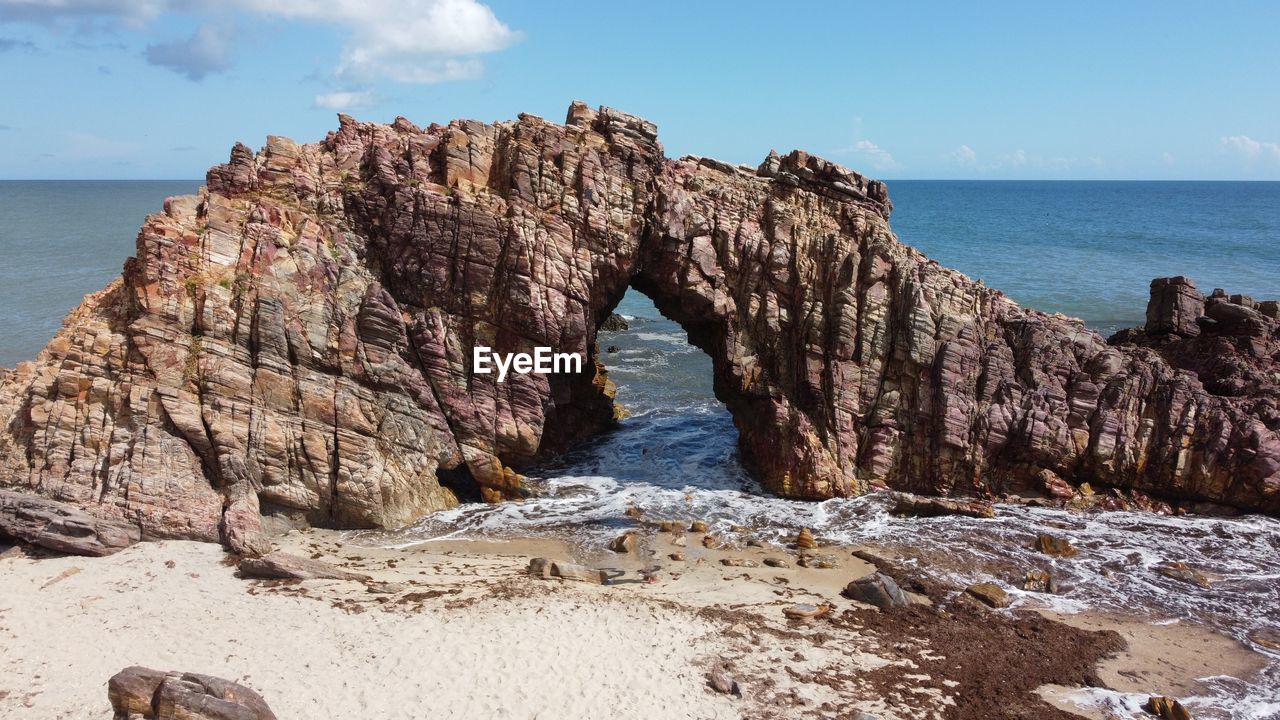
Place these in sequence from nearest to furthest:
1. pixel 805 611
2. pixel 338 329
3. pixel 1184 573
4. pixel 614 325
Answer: pixel 805 611
pixel 1184 573
pixel 338 329
pixel 614 325

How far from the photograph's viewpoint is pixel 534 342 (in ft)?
93.5

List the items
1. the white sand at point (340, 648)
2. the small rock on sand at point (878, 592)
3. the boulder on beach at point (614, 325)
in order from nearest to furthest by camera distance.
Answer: the white sand at point (340, 648) < the small rock on sand at point (878, 592) < the boulder on beach at point (614, 325)

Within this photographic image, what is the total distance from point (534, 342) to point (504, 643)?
1219cm

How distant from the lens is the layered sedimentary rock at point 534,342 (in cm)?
2452

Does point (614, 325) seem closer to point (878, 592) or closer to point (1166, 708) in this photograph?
point (878, 592)

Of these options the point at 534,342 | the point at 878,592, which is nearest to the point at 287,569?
the point at 534,342

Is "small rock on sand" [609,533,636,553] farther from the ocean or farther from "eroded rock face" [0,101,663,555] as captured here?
"eroded rock face" [0,101,663,555]

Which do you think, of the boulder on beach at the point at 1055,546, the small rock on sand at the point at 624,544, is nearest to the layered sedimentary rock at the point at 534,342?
the boulder on beach at the point at 1055,546

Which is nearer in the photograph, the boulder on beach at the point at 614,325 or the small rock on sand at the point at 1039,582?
the small rock on sand at the point at 1039,582

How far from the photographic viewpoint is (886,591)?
2152 centimetres

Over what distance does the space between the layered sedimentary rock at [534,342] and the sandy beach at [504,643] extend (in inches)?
158

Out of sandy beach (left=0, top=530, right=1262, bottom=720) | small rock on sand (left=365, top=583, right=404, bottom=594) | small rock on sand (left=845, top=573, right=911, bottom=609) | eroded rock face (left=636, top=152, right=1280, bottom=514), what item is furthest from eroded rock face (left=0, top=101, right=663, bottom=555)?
small rock on sand (left=845, top=573, right=911, bottom=609)

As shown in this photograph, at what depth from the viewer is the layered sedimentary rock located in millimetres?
24516

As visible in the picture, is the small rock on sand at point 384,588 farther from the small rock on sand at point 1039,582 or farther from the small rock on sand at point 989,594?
the small rock on sand at point 1039,582
